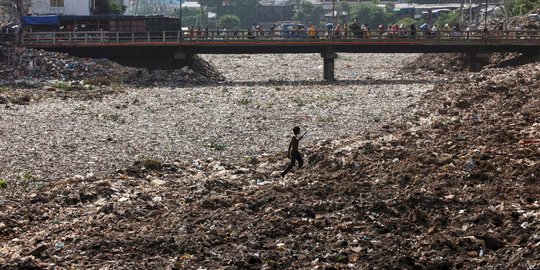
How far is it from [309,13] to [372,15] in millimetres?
20003

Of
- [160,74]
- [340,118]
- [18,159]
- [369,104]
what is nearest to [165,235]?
[18,159]

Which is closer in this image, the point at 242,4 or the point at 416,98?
the point at 416,98

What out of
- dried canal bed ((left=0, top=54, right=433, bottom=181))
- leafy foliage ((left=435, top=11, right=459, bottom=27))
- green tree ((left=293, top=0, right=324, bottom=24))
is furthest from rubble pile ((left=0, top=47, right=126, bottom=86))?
green tree ((left=293, top=0, right=324, bottom=24))

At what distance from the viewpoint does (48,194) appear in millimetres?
20625

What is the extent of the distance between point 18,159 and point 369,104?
16.4 metres

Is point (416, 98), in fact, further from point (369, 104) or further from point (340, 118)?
point (340, 118)

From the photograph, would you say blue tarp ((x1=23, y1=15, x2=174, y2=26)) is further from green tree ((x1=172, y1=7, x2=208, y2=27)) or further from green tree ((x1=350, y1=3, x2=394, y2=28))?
green tree ((x1=172, y1=7, x2=208, y2=27))

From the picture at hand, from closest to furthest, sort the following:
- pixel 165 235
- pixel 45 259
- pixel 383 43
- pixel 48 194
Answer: pixel 45 259 < pixel 165 235 < pixel 48 194 < pixel 383 43

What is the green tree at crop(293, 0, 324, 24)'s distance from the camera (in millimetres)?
149125

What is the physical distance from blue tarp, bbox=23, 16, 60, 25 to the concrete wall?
11.6ft

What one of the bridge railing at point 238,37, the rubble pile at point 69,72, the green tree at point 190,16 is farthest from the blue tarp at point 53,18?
the green tree at point 190,16

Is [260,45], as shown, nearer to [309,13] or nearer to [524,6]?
[524,6]

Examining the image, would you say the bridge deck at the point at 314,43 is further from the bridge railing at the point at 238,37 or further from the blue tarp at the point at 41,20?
the blue tarp at the point at 41,20

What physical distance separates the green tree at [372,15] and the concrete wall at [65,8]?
2801 inches
